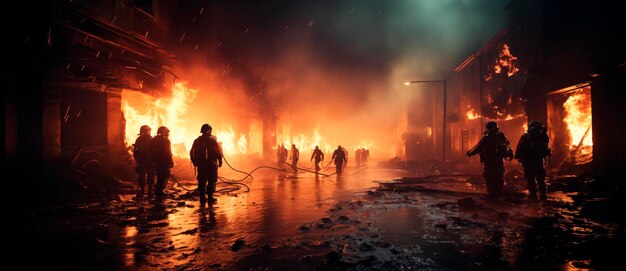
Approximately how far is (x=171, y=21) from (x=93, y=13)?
6293 millimetres

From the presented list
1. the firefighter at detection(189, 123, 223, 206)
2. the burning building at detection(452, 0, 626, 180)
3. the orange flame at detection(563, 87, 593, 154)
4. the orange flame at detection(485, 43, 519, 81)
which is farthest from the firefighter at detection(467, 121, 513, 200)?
the orange flame at detection(485, 43, 519, 81)

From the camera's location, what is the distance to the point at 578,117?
44.9 ft

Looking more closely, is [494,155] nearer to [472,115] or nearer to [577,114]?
[577,114]

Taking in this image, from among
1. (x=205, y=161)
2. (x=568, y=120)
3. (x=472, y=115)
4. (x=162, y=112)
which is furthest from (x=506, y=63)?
(x=162, y=112)

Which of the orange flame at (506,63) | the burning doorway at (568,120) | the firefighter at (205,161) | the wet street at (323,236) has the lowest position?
the wet street at (323,236)

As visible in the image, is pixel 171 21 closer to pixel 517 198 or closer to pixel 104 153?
pixel 104 153

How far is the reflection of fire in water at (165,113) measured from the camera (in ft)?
50.1

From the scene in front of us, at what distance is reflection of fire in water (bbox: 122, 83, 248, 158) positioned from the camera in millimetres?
15266

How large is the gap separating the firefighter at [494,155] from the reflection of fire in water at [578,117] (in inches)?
259

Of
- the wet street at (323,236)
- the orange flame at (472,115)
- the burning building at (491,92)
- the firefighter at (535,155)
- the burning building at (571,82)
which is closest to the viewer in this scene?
the wet street at (323,236)

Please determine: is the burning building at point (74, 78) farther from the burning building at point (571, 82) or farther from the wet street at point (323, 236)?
the burning building at point (571, 82)

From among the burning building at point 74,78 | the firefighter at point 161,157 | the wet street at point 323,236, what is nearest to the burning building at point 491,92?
the wet street at point 323,236

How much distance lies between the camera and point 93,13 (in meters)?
12.2

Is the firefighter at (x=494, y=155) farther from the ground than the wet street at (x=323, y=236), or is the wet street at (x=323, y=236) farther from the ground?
the firefighter at (x=494, y=155)
